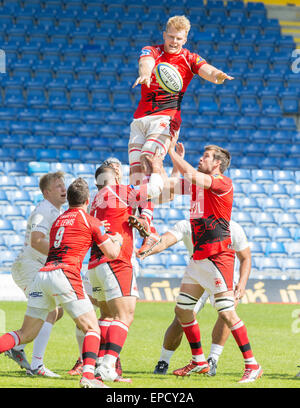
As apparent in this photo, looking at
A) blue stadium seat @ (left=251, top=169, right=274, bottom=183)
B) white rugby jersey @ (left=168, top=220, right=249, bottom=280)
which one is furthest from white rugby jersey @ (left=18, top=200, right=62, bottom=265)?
blue stadium seat @ (left=251, top=169, right=274, bottom=183)

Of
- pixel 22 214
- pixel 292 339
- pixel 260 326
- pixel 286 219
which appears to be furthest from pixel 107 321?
pixel 286 219

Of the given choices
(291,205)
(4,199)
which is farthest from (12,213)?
(291,205)

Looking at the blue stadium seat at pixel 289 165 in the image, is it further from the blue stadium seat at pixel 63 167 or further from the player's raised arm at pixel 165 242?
the player's raised arm at pixel 165 242

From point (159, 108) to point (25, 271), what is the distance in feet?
7.92

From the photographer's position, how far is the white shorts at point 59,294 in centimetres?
601

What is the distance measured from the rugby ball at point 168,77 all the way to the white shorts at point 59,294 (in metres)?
2.40

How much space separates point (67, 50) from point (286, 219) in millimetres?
9704

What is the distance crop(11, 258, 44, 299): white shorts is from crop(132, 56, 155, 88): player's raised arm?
8.11ft

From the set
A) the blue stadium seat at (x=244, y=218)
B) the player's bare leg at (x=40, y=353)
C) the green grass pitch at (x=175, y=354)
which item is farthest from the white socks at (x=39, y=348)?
the blue stadium seat at (x=244, y=218)

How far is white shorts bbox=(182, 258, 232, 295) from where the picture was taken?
6.85m

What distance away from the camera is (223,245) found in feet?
23.0

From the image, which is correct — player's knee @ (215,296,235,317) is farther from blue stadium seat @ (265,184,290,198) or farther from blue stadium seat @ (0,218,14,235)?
blue stadium seat @ (265,184,290,198)

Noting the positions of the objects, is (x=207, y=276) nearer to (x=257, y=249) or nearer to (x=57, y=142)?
(x=257, y=249)

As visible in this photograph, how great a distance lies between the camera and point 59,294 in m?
6.04
